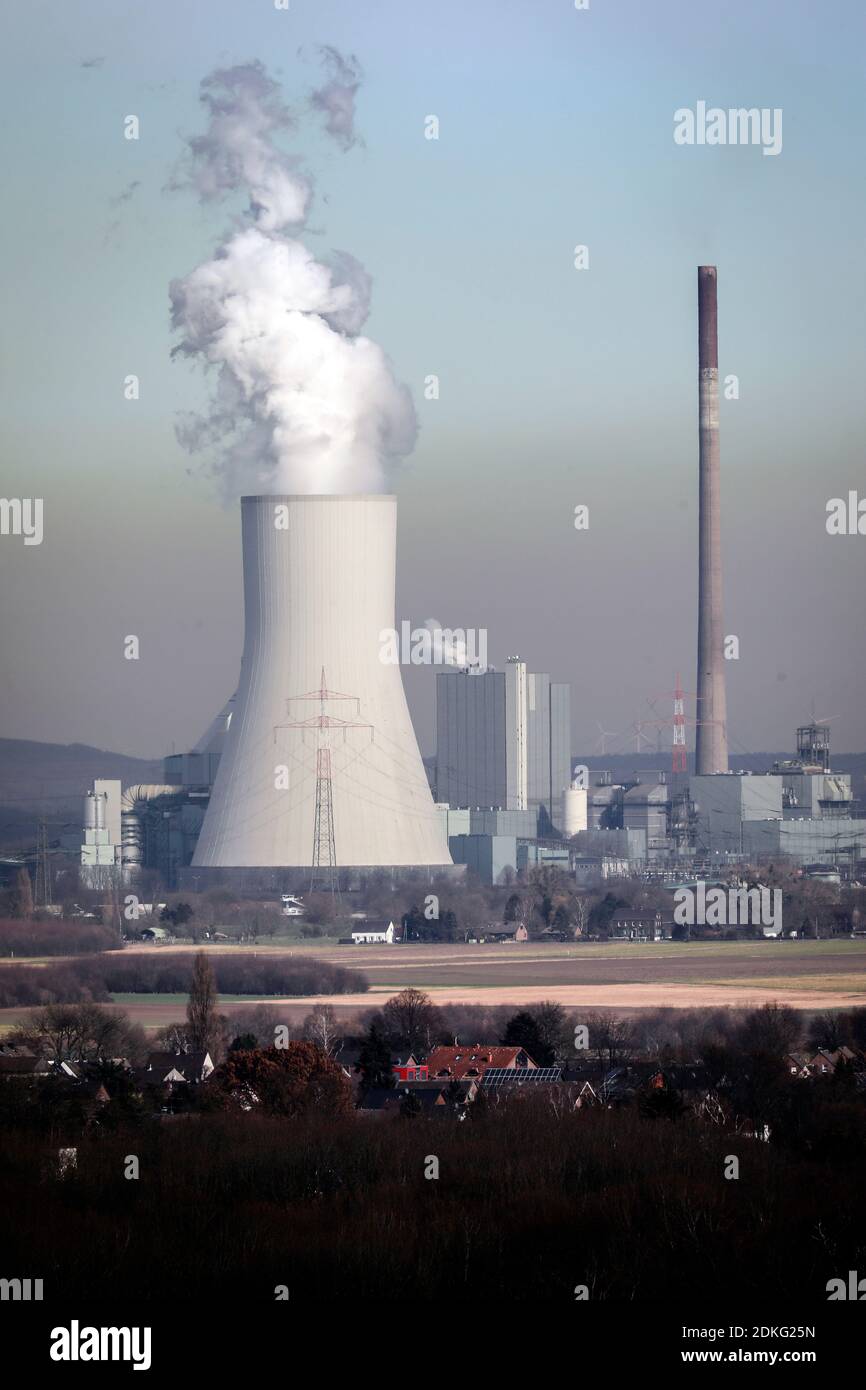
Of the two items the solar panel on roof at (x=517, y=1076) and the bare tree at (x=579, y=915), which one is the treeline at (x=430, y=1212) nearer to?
the solar panel on roof at (x=517, y=1076)

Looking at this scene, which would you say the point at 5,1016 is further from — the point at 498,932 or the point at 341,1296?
the point at 498,932

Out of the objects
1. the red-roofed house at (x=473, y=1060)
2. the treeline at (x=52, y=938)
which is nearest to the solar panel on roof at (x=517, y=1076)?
the red-roofed house at (x=473, y=1060)

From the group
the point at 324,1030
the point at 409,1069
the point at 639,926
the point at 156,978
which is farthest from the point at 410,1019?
the point at 639,926

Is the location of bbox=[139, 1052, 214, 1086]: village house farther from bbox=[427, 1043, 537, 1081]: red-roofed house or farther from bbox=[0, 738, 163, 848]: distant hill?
bbox=[0, 738, 163, 848]: distant hill

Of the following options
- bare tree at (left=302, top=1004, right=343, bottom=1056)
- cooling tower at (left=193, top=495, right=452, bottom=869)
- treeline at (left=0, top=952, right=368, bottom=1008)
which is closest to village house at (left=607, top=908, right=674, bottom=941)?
cooling tower at (left=193, top=495, right=452, bottom=869)

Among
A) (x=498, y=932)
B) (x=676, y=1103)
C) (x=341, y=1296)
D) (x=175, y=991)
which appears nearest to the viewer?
(x=341, y=1296)

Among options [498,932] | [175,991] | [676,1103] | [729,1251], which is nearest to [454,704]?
[498,932]
